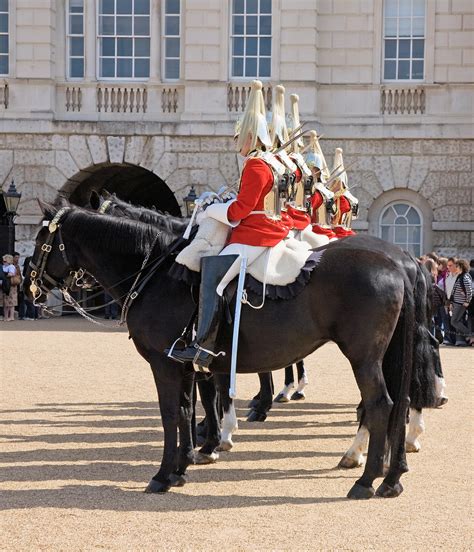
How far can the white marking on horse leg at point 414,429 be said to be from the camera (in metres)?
8.88

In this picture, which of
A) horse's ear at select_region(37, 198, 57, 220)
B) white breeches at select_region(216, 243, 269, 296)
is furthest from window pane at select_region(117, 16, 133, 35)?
white breeches at select_region(216, 243, 269, 296)

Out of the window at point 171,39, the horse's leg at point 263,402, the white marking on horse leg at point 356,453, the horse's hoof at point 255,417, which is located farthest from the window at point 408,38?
the white marking on horse leg at point 356,453

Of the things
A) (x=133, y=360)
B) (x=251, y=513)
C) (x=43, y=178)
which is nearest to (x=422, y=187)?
(x=43, y=178)

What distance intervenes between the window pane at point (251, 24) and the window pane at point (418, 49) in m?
3.33

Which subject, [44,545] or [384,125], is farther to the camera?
[384,125]

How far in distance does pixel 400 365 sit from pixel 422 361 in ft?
1.44

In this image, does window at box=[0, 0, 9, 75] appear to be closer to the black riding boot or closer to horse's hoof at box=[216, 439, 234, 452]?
horse's hoof at box=[216, 439, 234, 452]

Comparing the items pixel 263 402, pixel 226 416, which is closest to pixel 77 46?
pixel 263 402

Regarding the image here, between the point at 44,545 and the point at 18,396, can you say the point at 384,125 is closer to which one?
the point at 18,396

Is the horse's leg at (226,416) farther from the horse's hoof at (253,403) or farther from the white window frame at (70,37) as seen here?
the white window frame at (70,37)

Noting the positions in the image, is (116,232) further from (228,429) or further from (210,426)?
(228,429)

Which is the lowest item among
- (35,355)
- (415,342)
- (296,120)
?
(35,355)

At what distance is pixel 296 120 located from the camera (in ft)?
38.1

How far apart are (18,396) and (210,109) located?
41.5 ft
